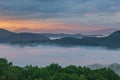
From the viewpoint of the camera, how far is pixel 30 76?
38.6 metres

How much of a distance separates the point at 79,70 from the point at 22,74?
21.1ft

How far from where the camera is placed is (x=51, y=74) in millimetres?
38438

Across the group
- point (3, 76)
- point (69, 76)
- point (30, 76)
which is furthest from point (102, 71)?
point (3, 76)

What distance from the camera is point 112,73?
1513 inches

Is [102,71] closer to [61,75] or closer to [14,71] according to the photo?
[61,75]

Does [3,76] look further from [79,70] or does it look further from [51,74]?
[79,70]

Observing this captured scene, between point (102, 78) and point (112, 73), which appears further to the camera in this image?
point (112, 73)

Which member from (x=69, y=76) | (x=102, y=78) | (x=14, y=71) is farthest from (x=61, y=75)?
(x=14, y=71)

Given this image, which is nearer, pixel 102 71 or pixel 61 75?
pixel 61 75

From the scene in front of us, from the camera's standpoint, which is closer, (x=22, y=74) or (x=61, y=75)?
(x=61, y=75)

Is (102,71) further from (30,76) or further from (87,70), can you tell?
(30,76)

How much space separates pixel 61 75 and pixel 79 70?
13.6ft

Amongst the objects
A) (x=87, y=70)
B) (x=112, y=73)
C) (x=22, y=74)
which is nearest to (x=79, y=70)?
(x=87, y=70)

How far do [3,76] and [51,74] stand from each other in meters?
5.19
